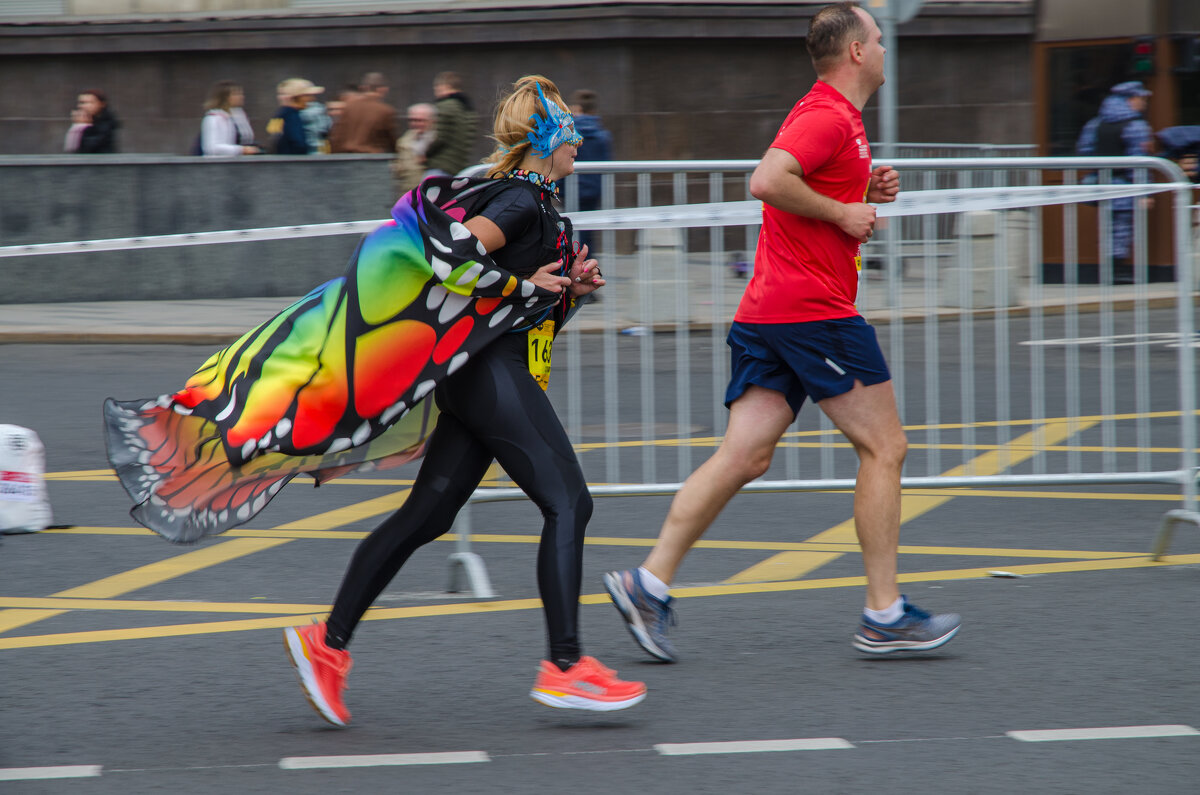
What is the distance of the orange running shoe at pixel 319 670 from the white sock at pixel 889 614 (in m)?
1.53

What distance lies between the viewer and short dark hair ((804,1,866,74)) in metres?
4.72

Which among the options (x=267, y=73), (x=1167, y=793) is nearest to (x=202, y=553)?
(x=1167, y=793)

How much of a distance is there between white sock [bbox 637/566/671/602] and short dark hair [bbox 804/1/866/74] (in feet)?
5.07

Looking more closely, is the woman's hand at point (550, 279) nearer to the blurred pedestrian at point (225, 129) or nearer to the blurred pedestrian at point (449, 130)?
the blurred pedestrian at point (449, 130)

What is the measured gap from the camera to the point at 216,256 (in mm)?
15156

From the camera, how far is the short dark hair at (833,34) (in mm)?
4719

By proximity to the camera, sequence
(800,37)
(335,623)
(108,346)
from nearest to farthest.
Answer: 1. (335,623)
2. (108,346)
3. (800,37)

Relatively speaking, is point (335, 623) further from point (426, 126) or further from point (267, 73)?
point (267, 73)

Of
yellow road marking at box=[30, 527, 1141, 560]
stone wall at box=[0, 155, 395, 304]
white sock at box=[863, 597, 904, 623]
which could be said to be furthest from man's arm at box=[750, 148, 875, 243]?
stone wall at box=[0, 155, 395, 304]

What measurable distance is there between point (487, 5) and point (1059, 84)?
24.4ft

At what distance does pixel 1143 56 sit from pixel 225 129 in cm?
915

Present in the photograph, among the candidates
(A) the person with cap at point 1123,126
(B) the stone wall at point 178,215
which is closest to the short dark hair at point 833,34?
(B) the stone wall at point 178,215

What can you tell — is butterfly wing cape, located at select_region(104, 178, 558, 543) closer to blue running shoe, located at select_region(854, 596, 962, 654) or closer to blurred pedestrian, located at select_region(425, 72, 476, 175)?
blue running shoe, located at select_region(854, 596, 962, 654)

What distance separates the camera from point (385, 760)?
3863 millimetres
